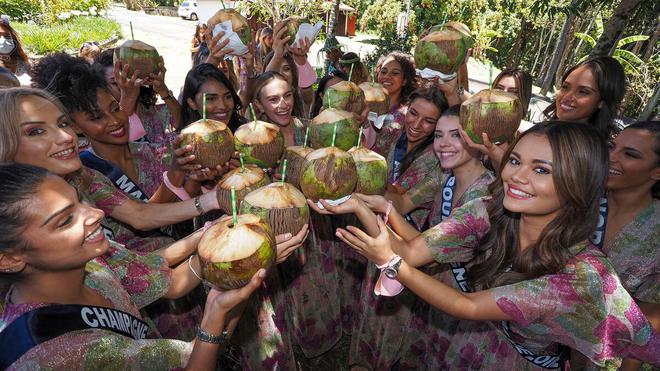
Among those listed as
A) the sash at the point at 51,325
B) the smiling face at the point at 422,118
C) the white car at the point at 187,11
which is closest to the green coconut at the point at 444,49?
the smiling face at the point at 422,118

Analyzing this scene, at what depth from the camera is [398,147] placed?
10.7ft

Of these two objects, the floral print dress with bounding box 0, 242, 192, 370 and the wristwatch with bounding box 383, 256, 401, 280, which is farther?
the wristwatch with bounding box 383, 256, 401, 280

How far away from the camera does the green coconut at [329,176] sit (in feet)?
6.35

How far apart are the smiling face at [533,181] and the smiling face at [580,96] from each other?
1702 millimetres

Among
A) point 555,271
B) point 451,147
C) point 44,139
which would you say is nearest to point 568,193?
point 555,271

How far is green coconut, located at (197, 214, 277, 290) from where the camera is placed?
58.8 inches

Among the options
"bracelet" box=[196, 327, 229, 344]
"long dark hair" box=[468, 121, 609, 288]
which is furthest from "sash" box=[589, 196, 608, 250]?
"bracelet" box=[196, 327, 229, 344]

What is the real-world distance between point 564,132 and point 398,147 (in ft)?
5.59

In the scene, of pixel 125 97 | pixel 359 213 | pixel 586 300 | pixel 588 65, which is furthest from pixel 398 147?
pixel 125 97

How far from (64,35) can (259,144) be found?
51.7 ft

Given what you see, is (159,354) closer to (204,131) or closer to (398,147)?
(204,131)

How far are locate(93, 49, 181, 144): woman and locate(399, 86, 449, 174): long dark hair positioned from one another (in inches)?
72.8

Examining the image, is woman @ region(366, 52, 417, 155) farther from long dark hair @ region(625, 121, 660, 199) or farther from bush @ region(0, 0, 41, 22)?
bush @ region(0, 0, 41, 22)

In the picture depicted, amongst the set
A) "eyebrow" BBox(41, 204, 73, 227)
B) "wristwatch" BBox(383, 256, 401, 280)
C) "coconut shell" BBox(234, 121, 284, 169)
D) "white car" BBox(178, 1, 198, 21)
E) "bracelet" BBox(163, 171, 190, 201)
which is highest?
"eyebrow" BBox(41, 204, 73, 227)
